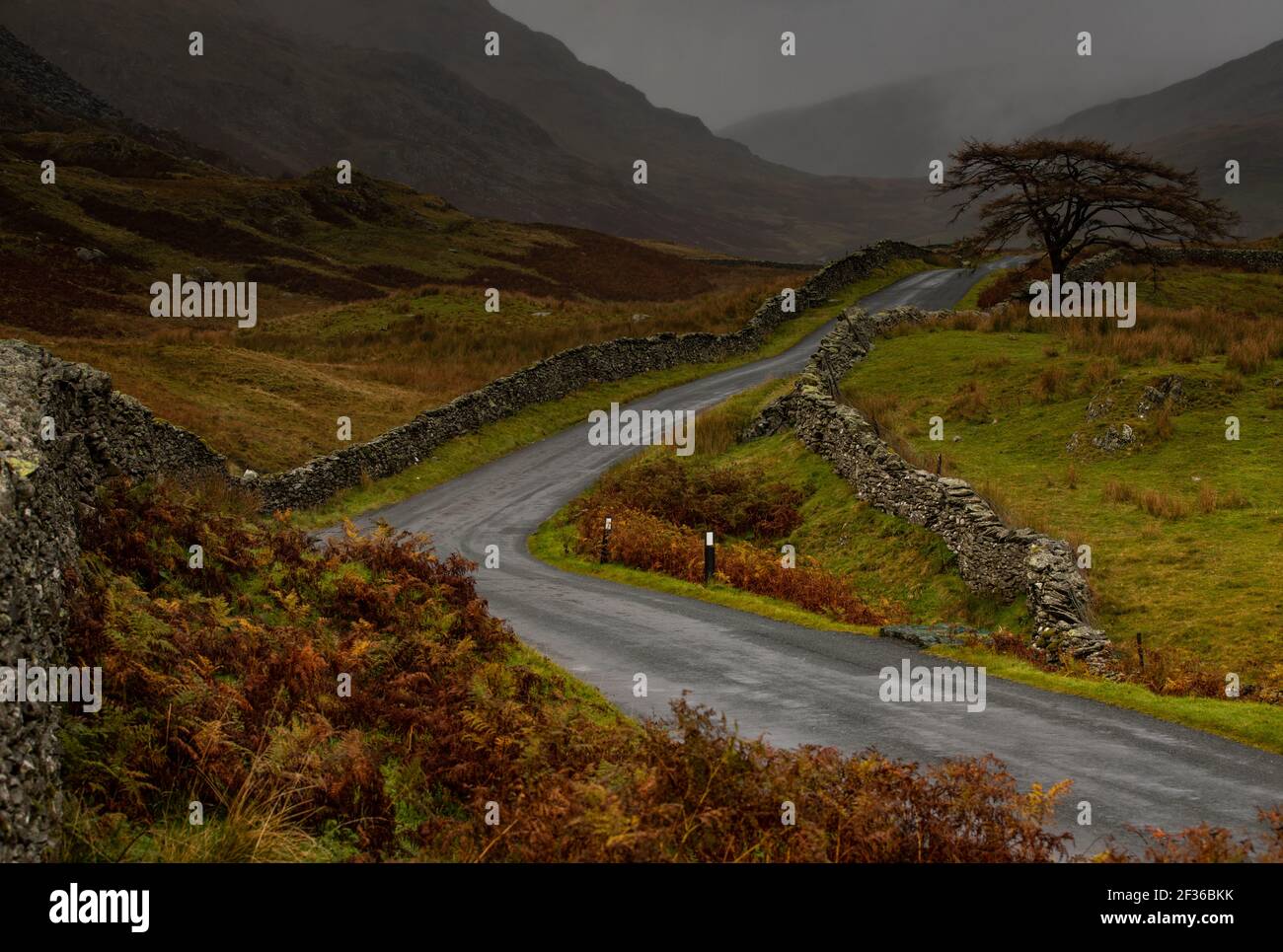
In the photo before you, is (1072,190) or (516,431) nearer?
(516,431)

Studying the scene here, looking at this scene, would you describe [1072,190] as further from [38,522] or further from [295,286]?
[295,286]

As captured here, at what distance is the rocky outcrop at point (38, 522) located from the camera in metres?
5.80

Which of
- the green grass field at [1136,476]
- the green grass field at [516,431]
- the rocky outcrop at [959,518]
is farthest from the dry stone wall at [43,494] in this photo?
the green grass field at [1136,476]

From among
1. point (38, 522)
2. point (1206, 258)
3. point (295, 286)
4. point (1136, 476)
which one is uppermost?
point (295, 286)

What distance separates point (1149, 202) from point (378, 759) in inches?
1746

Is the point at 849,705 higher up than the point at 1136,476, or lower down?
lower down

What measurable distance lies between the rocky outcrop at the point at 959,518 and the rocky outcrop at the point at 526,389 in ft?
37.5

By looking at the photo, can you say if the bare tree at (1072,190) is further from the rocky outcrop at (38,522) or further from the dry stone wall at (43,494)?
the rocky outcrop at (38,522)

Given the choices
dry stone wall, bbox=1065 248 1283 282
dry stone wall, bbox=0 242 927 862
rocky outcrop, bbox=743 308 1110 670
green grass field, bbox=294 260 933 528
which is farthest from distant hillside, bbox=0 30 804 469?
dry stone wall, bbox=1065 248 1283 282

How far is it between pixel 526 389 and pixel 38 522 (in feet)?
108

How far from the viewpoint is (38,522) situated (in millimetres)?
7789

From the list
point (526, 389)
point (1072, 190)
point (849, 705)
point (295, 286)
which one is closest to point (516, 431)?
point (526, 389)

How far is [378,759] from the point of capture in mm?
8555

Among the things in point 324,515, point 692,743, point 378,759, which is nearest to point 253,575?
point 378,759
